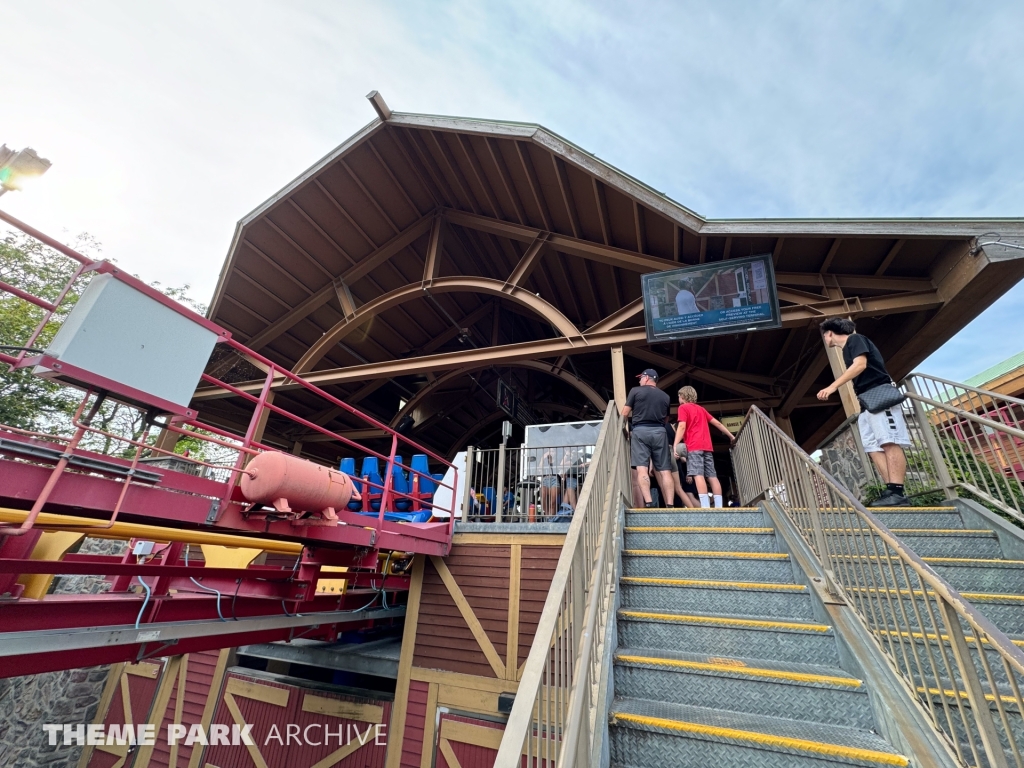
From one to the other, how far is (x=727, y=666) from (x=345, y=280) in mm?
8378

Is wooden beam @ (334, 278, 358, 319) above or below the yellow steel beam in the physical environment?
above

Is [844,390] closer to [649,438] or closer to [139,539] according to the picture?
[649,438]

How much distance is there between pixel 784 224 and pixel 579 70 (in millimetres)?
15754

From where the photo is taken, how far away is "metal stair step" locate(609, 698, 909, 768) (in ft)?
5.86

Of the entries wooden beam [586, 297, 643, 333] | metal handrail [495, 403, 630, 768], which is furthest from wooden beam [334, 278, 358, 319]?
metal handrail [495, 403, 630, 768]

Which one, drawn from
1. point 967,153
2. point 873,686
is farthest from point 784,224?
point 967,153

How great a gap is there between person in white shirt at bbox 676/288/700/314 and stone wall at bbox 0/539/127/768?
9878 millimetres

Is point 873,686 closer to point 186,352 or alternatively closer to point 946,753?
point 946,753

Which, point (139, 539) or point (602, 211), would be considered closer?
point (139, 539)

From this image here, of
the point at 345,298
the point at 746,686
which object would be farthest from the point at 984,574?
the point at 345,298

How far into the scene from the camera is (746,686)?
218 centimetres

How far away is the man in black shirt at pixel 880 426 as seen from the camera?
3.58 meters

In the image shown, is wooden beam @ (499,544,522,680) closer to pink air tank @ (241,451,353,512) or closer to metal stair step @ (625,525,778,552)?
metal stair step @ (625,525,778,552)

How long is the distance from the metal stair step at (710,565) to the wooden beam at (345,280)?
7.17m
